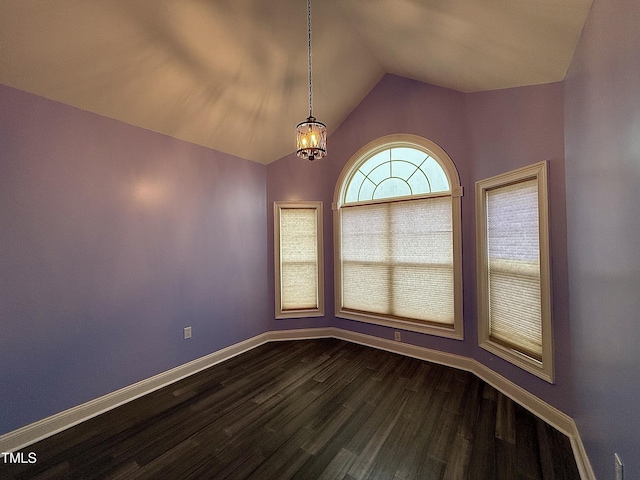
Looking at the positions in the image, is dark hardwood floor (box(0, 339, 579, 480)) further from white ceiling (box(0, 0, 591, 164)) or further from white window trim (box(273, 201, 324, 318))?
white ceiling (box(0, 0, 591, 164))

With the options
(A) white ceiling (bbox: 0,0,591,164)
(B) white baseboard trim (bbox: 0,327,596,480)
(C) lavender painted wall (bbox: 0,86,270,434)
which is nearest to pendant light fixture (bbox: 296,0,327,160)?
(A) white ceiling (bbox: 0,0,591,164)

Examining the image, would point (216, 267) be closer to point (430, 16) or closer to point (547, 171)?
point (430, 16)

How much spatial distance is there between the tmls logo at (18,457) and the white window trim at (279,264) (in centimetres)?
235

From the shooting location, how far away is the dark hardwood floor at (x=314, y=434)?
1555mm

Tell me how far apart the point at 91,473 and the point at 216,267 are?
186 centimetres

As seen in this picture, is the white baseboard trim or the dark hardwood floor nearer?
the dark hardwood floor

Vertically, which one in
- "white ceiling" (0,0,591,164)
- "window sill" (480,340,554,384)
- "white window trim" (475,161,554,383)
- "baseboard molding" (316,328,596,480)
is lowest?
"baseboard molding" (316,328,596,480)

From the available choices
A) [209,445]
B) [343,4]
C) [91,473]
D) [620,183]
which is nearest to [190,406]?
[209,445]

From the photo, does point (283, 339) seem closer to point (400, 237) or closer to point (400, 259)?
point (400, 259)

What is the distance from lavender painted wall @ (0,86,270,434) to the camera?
1777 millimetres

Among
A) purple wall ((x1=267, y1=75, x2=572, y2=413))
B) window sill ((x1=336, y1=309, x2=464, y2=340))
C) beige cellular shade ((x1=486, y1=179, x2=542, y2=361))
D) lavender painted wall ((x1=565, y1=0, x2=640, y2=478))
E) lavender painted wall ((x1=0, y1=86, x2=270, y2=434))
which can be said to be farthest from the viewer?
window sill ((x1=336, y1=309, x2=464, y2=340))

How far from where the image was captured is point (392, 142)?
320 centimetres

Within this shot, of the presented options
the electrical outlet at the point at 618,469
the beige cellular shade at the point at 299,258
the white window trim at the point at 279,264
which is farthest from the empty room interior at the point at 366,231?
the beige cellular shade at the point at 299,258

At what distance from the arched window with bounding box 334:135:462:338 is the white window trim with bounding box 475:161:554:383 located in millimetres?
222
